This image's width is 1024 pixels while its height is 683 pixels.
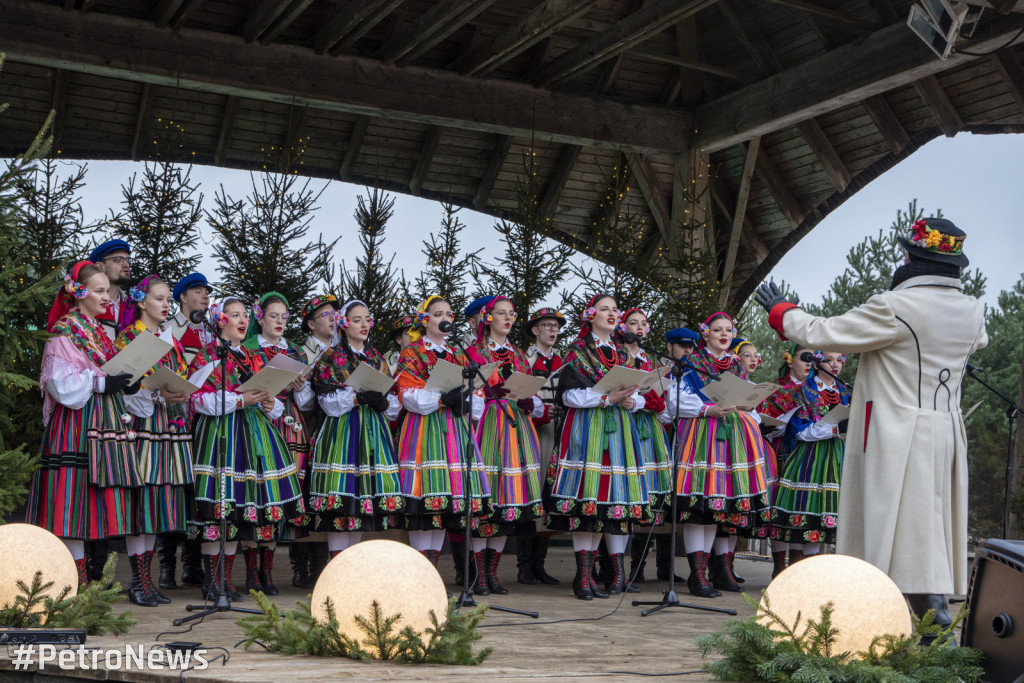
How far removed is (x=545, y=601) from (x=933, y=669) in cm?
294

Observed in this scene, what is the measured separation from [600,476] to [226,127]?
5.47m

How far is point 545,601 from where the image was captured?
5809 mm

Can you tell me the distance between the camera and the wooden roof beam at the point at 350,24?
7523 mm

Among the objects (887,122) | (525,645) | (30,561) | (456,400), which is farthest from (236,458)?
(887,122)

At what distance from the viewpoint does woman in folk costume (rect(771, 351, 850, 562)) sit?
6594mm

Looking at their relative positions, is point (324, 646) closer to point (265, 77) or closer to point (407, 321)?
point (407, 321)

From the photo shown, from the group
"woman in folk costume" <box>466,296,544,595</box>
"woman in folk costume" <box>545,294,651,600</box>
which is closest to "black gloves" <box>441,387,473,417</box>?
"woman in folk costume" <box>466,296,544,595</box>

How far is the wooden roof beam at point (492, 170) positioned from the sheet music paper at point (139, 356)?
5.96 metres

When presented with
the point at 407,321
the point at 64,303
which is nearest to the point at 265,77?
the point at 407,321

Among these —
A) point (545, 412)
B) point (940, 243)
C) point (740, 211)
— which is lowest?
point (545, 412)

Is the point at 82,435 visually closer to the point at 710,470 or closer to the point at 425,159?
the point at 710,470

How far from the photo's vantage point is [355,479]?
5781mm

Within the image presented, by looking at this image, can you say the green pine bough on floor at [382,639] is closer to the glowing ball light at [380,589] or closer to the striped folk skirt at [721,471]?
the glowing ball light at [380,589]

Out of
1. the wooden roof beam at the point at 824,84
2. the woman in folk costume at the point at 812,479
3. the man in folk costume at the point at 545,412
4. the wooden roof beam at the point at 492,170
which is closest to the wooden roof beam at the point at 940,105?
the wooden roof beam at the point at 824,84
